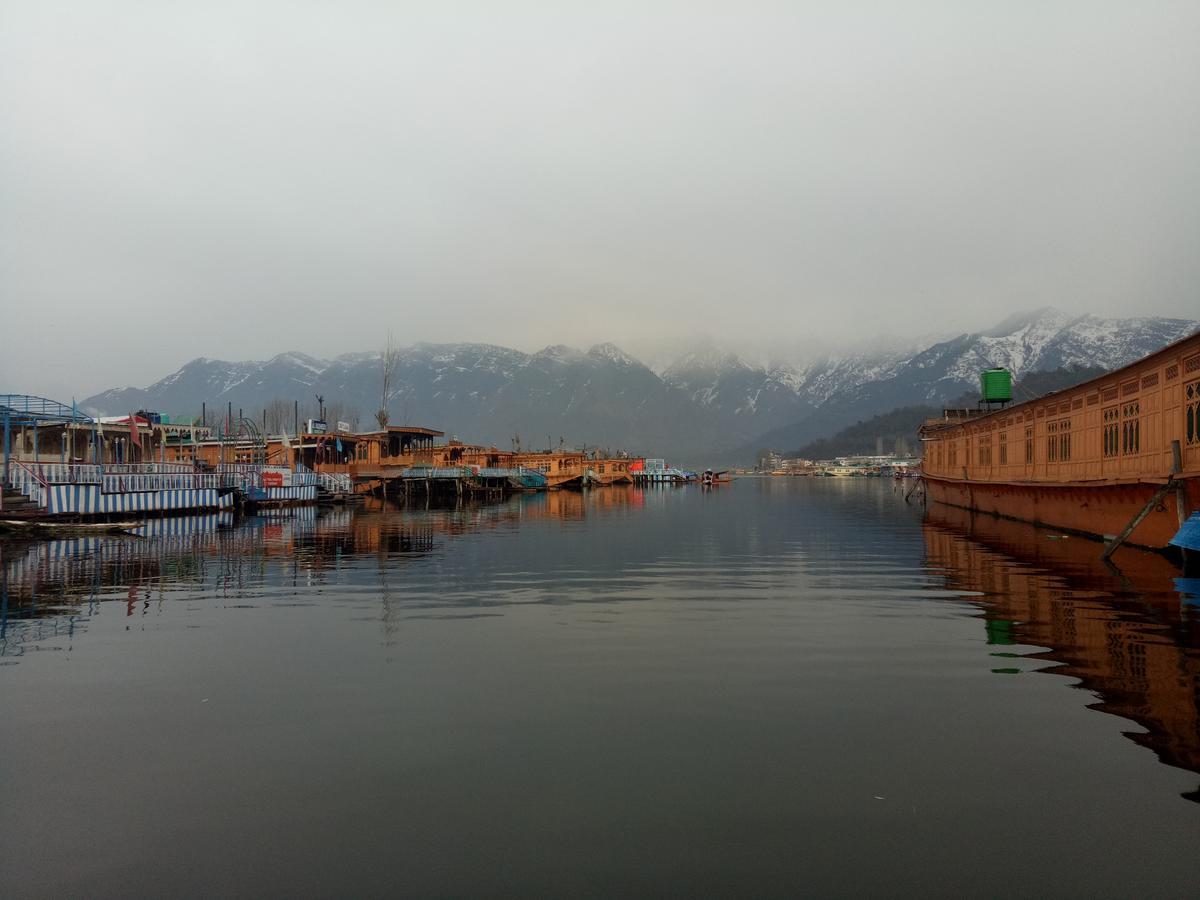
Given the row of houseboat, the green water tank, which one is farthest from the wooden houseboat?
the row of houseboat

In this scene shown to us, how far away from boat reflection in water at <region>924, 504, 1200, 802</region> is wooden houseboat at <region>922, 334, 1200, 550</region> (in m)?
1.59

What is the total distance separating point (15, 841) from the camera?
6.67 m

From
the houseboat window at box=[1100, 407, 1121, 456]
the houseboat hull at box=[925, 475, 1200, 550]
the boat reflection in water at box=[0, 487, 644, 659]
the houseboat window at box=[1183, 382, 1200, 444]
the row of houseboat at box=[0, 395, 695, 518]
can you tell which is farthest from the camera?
the row of houseboat at box=[0, 395, 695, 518]

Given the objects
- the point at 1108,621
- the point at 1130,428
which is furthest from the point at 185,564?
the point at 1130,428

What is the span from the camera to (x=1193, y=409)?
23.0m

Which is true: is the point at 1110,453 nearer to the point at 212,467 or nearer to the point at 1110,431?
the point at 1110,431

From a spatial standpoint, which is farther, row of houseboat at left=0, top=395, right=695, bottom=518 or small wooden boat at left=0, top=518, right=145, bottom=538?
row of houseboat at left=0, top=395, right=695, bottom=518

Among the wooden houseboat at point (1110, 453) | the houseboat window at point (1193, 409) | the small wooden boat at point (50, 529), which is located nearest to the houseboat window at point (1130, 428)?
the wooden houseboat at point (1110, 453)

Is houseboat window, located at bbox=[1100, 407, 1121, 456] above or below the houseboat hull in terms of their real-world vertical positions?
above

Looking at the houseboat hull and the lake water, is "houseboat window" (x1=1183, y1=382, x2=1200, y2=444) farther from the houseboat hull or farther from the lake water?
the lake water

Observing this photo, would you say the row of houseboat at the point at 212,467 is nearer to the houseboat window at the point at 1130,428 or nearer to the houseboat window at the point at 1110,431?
the houseboat window at the point at 1130,428

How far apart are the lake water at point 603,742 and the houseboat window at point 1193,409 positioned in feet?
17.7

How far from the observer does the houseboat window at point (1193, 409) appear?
74.4ft

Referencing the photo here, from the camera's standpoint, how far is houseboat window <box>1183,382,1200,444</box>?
22.7 m
